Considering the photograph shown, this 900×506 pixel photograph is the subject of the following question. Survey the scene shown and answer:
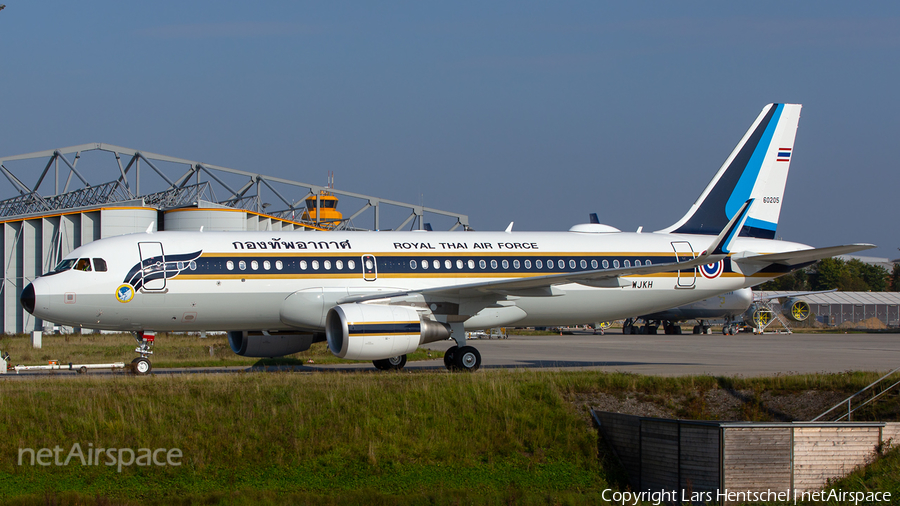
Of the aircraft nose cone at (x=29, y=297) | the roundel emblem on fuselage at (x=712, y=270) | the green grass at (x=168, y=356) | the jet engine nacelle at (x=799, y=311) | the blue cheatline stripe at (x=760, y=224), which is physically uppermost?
the blue cheatline stripe at (x=760, y=224)

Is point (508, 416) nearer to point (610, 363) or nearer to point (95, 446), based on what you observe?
point (95, 446)

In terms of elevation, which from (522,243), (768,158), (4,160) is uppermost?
(4,160)

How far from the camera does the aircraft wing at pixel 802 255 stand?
2153 cm

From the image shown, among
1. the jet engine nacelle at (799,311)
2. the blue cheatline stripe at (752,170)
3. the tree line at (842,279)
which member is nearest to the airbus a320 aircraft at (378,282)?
the blue cheatline stripe at (752,170)

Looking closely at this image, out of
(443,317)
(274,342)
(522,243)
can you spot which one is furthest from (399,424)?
(522,243)

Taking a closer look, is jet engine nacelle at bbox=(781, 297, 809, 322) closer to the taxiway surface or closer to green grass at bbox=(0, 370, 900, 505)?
the taxiway surface

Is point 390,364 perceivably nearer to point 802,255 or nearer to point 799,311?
point 802,255

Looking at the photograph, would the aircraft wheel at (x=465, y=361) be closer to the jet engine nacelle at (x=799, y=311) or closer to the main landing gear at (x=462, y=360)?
the main landing gear at (x=462, y=360)

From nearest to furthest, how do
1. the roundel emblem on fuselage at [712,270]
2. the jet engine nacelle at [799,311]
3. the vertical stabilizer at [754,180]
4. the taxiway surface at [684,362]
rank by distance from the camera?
1. the taxiway surface at [684,362]
2. the roundel emblem on fuselage at [712,270]
3. the vertical stabilizer at [754,180]
4. the jet engine nacelle at [799,311]

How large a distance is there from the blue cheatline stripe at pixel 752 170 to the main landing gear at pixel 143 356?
19.0 metres

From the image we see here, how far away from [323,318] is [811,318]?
82258 millimetres

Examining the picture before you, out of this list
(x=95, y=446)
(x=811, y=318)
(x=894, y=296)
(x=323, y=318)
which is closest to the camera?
(x=95, y=446)

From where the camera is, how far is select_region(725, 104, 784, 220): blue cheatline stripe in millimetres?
28859

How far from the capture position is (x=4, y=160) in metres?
78.3
